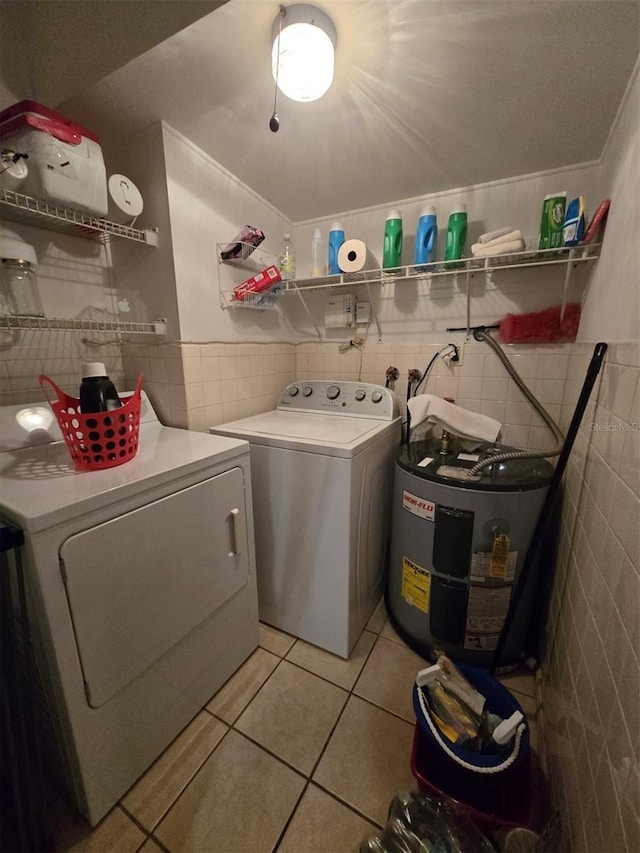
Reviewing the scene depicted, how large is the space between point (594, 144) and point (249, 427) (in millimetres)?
1897

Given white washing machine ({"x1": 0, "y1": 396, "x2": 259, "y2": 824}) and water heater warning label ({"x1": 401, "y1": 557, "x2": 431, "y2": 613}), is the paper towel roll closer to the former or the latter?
white washing machine ({"x1": 0, "y1": 396, "x2": 259, "y2": 824})

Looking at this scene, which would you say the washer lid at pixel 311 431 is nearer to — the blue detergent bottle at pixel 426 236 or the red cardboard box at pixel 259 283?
the red cardboard box at pixel 259 283

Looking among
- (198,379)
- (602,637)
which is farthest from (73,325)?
(602,637)

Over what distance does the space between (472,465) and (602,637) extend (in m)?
0.73

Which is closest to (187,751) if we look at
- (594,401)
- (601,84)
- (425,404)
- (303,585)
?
(303,585)

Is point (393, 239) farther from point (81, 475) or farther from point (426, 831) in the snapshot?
point (426, 831)

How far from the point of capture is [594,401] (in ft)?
3.19

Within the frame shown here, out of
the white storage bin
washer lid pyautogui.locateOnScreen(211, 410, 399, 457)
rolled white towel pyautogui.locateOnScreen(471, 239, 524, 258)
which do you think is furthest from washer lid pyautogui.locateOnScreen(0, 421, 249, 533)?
rolled white towel pyautogui.locateOnScreen(471, 239, 524, 258)

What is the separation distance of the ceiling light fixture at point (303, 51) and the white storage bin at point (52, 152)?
2.22ft

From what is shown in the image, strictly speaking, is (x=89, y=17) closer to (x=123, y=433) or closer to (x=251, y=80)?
(x=251, y=80)

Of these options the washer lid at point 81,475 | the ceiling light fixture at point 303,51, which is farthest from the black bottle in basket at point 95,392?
the ceiling light fixture at point 303,51

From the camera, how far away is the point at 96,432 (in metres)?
0.95

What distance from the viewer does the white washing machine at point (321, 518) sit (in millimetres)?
1299

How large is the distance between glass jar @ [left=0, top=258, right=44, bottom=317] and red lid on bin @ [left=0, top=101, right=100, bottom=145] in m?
0.38
